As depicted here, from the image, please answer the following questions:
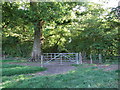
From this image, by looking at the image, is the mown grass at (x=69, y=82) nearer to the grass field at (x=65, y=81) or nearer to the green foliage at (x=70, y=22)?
the grass field at (x=65, y=81)

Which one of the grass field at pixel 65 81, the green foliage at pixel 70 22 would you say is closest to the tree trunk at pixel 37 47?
the green foliage at pixel 70 22

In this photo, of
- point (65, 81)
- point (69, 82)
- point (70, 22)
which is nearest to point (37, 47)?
point (70, 22)

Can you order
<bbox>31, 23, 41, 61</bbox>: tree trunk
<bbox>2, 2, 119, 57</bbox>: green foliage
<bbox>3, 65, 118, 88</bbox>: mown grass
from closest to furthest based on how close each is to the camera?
<bbox>3, 65, 118, 88</bbox>: mown grass, <bbox>2, 2, 119, 57</bbox>: green foliage, <bbox>31, 23, 41, 61</bbox>: tree trunk

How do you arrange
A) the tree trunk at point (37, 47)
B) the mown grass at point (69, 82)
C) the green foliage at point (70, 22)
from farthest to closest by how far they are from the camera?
the tree trunk at point (37, 47) < the green foliage at point (70, 22) < the mown grass at point (69, 82)

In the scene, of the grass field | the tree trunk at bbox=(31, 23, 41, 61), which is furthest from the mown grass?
the tree trunk at bbox=(31, 23, 41, 61)

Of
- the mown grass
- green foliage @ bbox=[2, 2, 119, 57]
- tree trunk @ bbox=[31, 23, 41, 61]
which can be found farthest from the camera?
tree trunk @ bbox=[31, 23, 41, 61]

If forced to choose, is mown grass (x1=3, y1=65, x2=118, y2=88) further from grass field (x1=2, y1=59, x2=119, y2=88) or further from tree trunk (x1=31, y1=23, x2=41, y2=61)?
tree trunk (x1=31, y1=23, x2=41, y2=61)

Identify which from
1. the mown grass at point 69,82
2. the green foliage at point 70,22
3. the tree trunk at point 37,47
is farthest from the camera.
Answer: the tree trunk at point 37,47

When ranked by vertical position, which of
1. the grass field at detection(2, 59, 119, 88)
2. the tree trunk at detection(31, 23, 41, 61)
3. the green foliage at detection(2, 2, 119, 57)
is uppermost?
the green foliage at detection(2, 2, 119, 57)

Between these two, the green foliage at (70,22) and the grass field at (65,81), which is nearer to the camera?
the grass field at (65,81)

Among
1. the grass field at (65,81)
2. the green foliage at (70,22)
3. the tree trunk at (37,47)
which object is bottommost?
the grass field at (65,81)

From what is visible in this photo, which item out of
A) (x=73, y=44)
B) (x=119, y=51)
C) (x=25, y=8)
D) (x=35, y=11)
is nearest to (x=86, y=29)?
(x=73, y=44)

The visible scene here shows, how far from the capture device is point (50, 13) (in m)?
9.20

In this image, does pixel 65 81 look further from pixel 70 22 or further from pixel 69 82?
pixel 70 22
